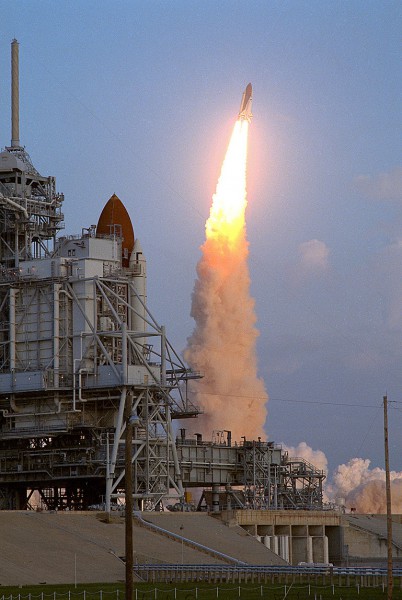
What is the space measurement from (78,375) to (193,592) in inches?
1270

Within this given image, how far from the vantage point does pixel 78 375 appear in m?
91.6

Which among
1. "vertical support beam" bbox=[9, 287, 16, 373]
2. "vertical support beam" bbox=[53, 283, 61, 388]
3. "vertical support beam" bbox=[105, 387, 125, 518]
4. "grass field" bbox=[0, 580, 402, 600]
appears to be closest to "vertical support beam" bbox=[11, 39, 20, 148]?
"vertical support beam" bbox=[9, 287, 16, 373]

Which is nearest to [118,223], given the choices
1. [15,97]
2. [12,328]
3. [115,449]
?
[15,97]

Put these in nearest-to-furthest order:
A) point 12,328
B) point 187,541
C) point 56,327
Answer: point 187,541 < point 56,327 < point 12,328

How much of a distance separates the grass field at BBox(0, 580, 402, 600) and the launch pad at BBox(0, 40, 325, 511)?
24.1m

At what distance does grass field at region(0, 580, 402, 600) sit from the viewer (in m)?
57.2

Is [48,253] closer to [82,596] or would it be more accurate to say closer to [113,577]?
[113,577]

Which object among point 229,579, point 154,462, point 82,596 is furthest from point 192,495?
point 82,596

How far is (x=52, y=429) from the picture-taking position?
9219cm

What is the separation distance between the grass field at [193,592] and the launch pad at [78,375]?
79.2ft

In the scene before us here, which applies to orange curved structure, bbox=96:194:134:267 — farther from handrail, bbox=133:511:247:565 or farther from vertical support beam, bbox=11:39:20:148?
handrail, bbox=133:511:247:565

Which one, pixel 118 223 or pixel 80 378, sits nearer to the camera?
pixel 80 378

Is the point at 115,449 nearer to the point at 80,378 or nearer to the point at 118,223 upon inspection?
the point at 80,378

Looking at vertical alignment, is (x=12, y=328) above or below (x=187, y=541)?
above
